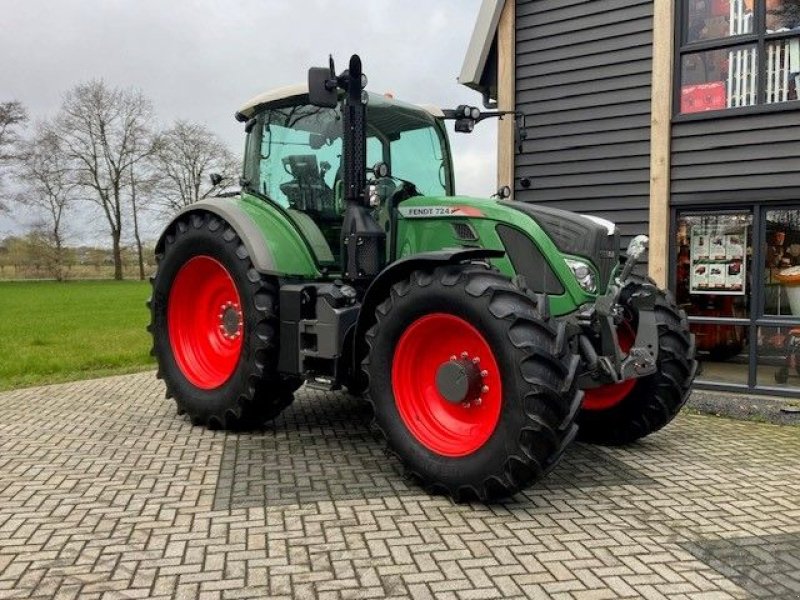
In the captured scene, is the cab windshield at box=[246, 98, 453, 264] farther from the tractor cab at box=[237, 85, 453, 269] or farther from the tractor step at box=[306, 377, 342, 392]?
the tractor step at box=[306, 377, 342, 392]

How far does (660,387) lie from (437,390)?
67.5 inches

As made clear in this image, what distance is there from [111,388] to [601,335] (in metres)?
5.24

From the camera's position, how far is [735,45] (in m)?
6.89

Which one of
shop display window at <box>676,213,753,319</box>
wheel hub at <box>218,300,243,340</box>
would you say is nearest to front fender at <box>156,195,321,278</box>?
wheel hub at <box>218,300,243,340</box>

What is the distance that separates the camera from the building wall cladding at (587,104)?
7320mm

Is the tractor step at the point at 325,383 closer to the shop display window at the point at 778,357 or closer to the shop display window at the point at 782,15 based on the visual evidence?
the shop display window at the point at 778,357

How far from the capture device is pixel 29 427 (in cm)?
573

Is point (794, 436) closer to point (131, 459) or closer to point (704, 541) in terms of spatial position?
point (704, 541)

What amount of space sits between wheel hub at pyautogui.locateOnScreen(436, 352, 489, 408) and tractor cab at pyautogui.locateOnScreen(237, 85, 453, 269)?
58.4 inches

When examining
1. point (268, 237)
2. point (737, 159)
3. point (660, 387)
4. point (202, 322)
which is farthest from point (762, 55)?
point (202, 322)

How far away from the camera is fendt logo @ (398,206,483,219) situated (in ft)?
15.6

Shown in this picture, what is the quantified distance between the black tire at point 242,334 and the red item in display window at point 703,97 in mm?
4477

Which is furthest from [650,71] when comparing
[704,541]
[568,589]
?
[568,589]

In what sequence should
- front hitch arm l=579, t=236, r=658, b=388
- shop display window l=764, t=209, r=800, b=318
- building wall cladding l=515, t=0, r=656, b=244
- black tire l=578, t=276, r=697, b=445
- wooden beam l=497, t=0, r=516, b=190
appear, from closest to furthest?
A: 1. front hitch arm l=579, t=236, r=658, b=388
2. black tire l=578, t=276, r=697, b=445
3. shop display window l=764, t=209, r=800, b=318
4. building wall cladding l=515, t=0, r=656, b=244
5. wooden beam l=497, t=0, r=516, b=190
